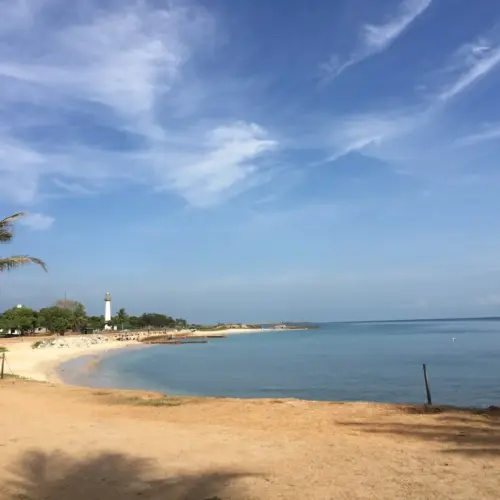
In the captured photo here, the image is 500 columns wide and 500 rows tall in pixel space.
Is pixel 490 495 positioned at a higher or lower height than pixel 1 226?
lower

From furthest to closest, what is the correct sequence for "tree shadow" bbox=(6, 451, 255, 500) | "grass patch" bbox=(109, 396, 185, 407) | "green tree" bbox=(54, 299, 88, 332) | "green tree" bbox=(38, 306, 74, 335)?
"green tree" bbox=(54, 299, 88, 332) < "green tree" bbox=(38, 306, 74, 335) < "grass patch" bbox=(109, 396, 185, 407) < "tree shadow" bbox=(6, 451, 255, 500)

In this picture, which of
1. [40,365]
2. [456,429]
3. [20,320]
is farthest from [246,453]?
[20,320]

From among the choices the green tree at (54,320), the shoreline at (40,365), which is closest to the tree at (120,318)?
the green tree at (54,320)

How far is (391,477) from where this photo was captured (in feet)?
24.2

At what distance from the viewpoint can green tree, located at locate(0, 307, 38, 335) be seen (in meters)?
86.8

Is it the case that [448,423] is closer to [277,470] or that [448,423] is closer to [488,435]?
[488,435]

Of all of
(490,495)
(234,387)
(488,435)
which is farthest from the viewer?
(234,387)

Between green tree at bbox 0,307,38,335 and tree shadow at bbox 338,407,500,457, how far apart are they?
84.8 m

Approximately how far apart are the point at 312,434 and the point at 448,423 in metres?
3.91

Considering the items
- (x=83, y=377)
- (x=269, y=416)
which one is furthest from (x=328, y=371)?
(x=269, y=416)

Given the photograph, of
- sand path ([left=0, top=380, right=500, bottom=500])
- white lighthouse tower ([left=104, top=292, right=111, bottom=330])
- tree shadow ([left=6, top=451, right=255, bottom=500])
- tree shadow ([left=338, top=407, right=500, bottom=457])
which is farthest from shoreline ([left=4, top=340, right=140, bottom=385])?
white lighthouse tower ([left=104, top=292, right=111, bottom=330])

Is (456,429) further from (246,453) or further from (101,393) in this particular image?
(101,393)

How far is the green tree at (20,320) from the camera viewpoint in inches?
3418

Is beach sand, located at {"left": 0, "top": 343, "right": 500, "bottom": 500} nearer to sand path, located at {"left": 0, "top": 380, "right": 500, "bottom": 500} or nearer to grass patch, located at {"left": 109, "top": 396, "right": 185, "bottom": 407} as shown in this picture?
sand path, located at {"left": 0, "top": 380, "right": 500, "bottom": 500}
